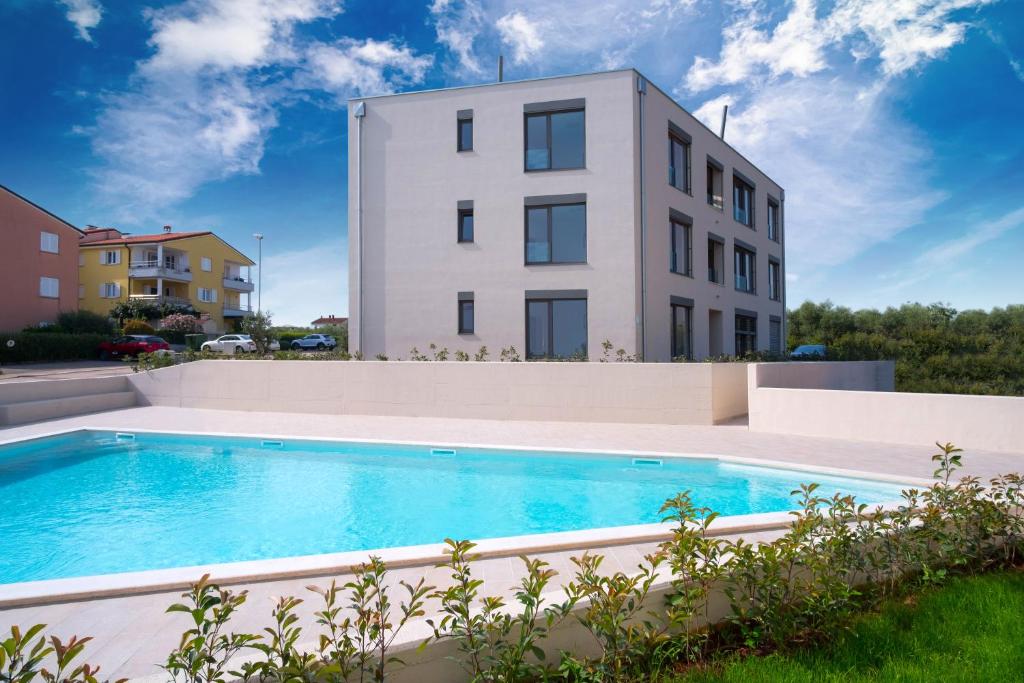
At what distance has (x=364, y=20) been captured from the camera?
15930 millimetres

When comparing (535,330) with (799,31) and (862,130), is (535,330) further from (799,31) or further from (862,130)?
(862,130)

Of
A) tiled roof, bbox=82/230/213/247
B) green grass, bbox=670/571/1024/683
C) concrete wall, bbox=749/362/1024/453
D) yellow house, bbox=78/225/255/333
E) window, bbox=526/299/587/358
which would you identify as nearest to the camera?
green grass, bbox=670/571/1024/683

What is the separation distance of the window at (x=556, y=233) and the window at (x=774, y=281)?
15207 mm

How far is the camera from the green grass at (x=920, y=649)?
282 cm

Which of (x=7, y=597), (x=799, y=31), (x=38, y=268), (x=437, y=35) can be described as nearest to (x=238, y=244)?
(x=38, y=268)

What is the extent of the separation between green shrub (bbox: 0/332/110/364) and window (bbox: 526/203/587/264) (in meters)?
26.5

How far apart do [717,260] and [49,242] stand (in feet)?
129

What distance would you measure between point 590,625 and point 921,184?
3221 cm

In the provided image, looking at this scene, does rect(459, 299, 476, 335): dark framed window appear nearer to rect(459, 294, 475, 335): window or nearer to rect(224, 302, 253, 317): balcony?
rect(459, 294, 475, 335): window

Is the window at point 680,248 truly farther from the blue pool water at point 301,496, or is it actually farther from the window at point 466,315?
the blue pool water at point 301,496

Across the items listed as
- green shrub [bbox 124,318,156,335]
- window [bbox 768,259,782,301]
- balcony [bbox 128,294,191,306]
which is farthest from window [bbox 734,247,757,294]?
balcony [bbox 128,294,191,306]

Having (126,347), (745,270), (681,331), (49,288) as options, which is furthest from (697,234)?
(49,288)

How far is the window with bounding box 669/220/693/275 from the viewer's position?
66.2 feet

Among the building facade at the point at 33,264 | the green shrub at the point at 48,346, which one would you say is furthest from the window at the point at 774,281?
the building facade at the point at 33,264
